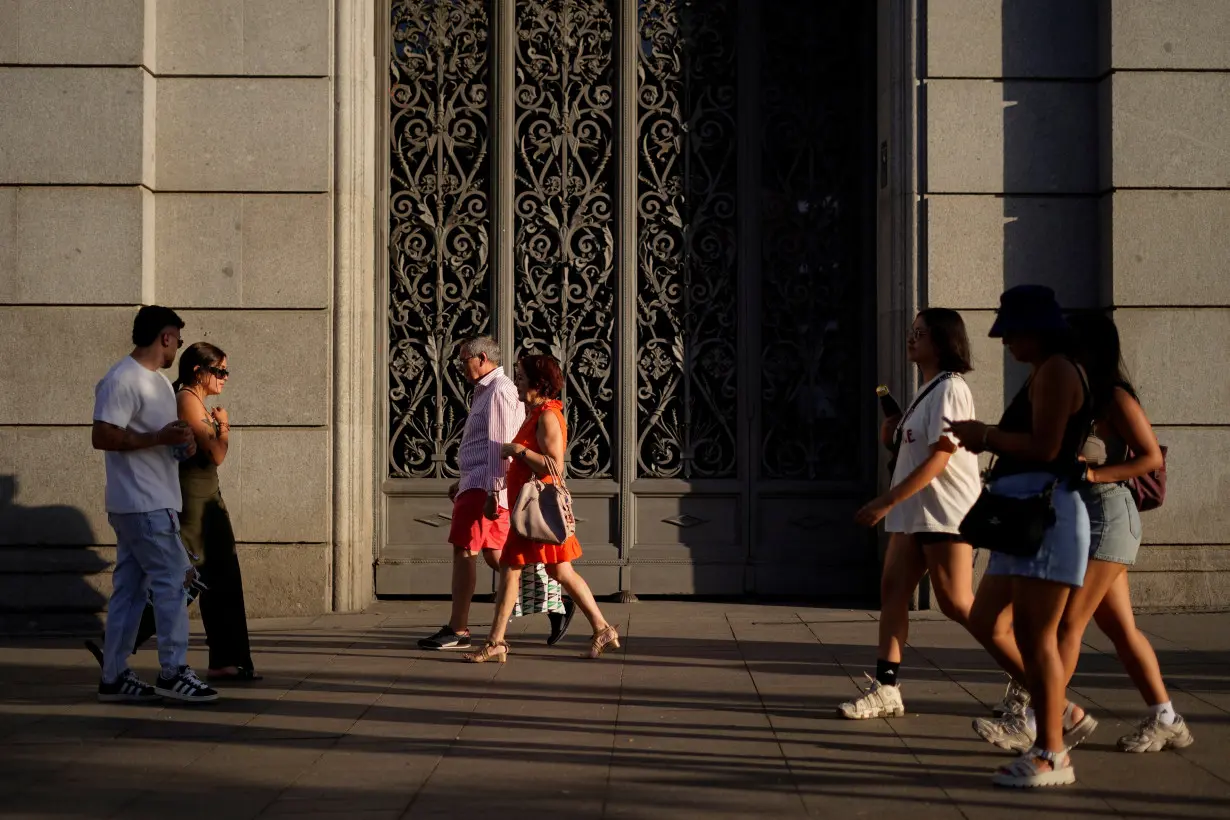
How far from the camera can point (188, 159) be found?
33.2ft

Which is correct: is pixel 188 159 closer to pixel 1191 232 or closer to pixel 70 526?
pixel 70 526

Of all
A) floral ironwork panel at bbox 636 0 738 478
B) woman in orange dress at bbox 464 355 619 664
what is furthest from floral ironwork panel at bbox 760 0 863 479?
woman in orange dress at bbox 464 355 619 664

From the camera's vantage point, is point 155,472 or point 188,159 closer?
point 155,472

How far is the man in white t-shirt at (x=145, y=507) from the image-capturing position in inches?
278

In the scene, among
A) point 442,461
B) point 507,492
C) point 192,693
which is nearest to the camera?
point 192,693

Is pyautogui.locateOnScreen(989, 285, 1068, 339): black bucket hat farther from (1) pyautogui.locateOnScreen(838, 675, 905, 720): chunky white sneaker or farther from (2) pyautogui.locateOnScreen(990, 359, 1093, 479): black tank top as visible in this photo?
(1) pyautogui.locateOnScreen(838, 675, 905, 720): chunky white sneaker

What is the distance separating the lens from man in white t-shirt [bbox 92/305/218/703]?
7070mm

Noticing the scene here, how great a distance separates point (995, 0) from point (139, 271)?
6152 millimetres

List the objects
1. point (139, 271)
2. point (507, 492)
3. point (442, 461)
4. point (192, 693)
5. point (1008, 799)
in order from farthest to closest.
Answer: point (442, 461), point (139, 271), point (507, 492), point (192, 693), point (1008, 799)

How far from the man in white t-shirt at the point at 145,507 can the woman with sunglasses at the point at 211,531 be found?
406 mm

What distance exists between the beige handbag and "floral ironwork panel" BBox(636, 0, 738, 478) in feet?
8.74

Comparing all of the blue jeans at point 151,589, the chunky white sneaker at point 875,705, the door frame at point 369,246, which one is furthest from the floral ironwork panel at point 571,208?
the chunky white sneaker at point 875,705

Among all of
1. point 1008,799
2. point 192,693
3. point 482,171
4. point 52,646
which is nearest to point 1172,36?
point 482,171

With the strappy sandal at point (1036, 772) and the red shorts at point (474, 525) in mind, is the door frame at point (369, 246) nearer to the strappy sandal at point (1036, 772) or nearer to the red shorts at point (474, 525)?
the red shorts at point (474, 525)
